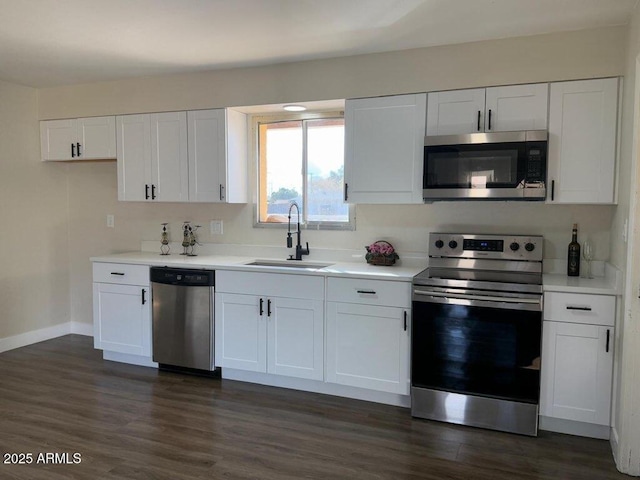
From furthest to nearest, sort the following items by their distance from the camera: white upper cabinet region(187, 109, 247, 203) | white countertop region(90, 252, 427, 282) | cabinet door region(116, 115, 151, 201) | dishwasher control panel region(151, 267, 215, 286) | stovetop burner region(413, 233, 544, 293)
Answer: cabinet door region(116, 115, 151, 201) < white upper cabinet region(187, 109, 247, 203) < dishwasher control panel region(151, 267, 215, 286) < white countertop region(90, 252, 427, 282) < stovetop burner region(413, 233, 544, 293)

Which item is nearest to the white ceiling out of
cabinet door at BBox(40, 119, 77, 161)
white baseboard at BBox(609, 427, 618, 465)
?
cabinet door at BBox(40, 119, 77, 161)

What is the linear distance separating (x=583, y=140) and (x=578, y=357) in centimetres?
129

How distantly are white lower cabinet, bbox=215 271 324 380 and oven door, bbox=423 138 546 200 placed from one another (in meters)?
1.06

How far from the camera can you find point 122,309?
4.04 m

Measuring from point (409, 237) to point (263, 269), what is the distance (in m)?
1.12

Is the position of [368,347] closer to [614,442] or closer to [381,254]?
[381,254]

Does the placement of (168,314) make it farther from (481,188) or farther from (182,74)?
(481,188)

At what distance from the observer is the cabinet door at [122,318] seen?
13.0ft

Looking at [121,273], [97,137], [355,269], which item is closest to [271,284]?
[355,269]

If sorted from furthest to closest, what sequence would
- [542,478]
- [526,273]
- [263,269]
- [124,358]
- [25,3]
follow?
[124,358] → [263,269] → [526,273] → [25,3] → [542,478]

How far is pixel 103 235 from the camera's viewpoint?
16.1ft

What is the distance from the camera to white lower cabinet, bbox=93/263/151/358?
12.9 ft

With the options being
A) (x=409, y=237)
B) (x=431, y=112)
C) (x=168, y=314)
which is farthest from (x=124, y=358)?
(x=431, y=112)

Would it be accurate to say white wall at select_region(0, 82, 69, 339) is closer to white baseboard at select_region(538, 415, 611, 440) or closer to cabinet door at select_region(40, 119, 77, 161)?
cabinet door at select_region(40, 119, 77, 161)
